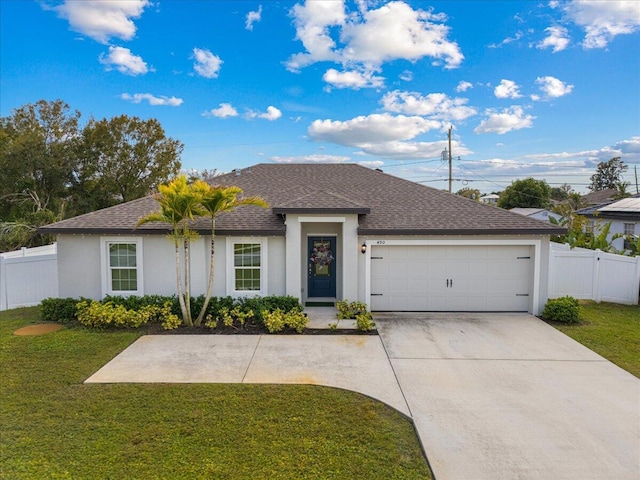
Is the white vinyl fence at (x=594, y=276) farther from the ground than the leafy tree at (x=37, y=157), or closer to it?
closer to it

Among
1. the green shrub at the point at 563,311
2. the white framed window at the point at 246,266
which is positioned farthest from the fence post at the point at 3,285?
the green shrub at the point at 563,311

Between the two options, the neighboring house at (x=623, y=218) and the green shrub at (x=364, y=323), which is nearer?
the green shrub at (x=364, y=323)

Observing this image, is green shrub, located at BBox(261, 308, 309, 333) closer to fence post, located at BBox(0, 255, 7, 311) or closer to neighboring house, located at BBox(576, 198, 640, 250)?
fence post, located at BBox(0, 255, 7, 311)

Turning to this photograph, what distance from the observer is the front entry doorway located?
1236 centimetres

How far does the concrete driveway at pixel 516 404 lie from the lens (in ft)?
15.2

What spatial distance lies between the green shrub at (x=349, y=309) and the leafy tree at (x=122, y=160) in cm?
2268

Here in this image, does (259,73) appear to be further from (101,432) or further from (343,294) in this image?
(101,432)

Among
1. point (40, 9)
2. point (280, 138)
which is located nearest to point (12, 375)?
point (40, 9)

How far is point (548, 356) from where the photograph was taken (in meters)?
8.20

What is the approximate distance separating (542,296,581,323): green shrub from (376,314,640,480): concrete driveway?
40.8 inches

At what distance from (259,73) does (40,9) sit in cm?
829

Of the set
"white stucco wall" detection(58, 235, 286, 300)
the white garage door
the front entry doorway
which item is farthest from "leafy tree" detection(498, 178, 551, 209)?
"white stucco wall" detection(58, 235, 286, 300)

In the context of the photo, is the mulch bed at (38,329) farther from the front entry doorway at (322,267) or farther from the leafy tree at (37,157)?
the leafy tree at (37,157)

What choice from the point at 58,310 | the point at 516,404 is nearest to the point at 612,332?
the point at 516,404
